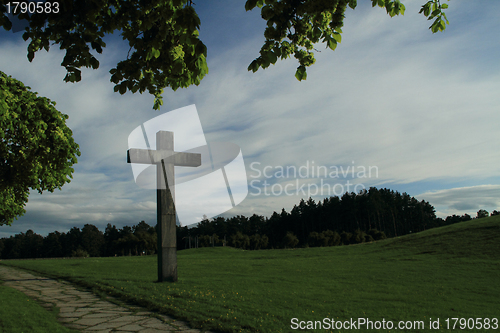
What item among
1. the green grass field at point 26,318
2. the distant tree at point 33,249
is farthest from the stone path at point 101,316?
the distant tree at point 33,249

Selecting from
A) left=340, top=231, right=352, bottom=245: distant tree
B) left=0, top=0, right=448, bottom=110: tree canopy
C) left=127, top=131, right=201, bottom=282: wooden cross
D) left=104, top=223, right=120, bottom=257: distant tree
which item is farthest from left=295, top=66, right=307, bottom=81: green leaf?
left=104, top=223, right=120, bottom=257: distant tree

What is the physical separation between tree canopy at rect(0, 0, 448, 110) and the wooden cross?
6.48 meters

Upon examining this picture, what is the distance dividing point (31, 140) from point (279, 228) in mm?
85326

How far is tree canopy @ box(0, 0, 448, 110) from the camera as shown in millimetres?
3574

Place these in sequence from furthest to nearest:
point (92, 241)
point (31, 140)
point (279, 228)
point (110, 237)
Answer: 1. point (110, 237)
2. point (92, 241)
3. point (279, 228)
4. point (31, 140)

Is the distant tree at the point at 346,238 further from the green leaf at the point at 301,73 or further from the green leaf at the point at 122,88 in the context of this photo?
the green leaf at the point at 122,88

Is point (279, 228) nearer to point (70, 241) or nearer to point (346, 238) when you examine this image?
point (346, 238)

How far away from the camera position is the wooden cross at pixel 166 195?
10531 mm

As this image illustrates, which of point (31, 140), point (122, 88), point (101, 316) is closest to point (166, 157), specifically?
point (31, 140)

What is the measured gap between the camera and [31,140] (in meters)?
9.77

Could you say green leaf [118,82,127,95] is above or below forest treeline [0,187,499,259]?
above

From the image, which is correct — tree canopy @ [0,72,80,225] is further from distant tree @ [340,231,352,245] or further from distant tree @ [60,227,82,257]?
distant tree @ [60,227,82,257]

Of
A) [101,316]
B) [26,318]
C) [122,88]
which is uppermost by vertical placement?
[122,88]

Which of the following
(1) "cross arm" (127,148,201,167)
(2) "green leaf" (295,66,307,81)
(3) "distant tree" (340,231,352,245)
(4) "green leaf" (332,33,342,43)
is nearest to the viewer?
(4) "green leaf" (332,33,342,43)
